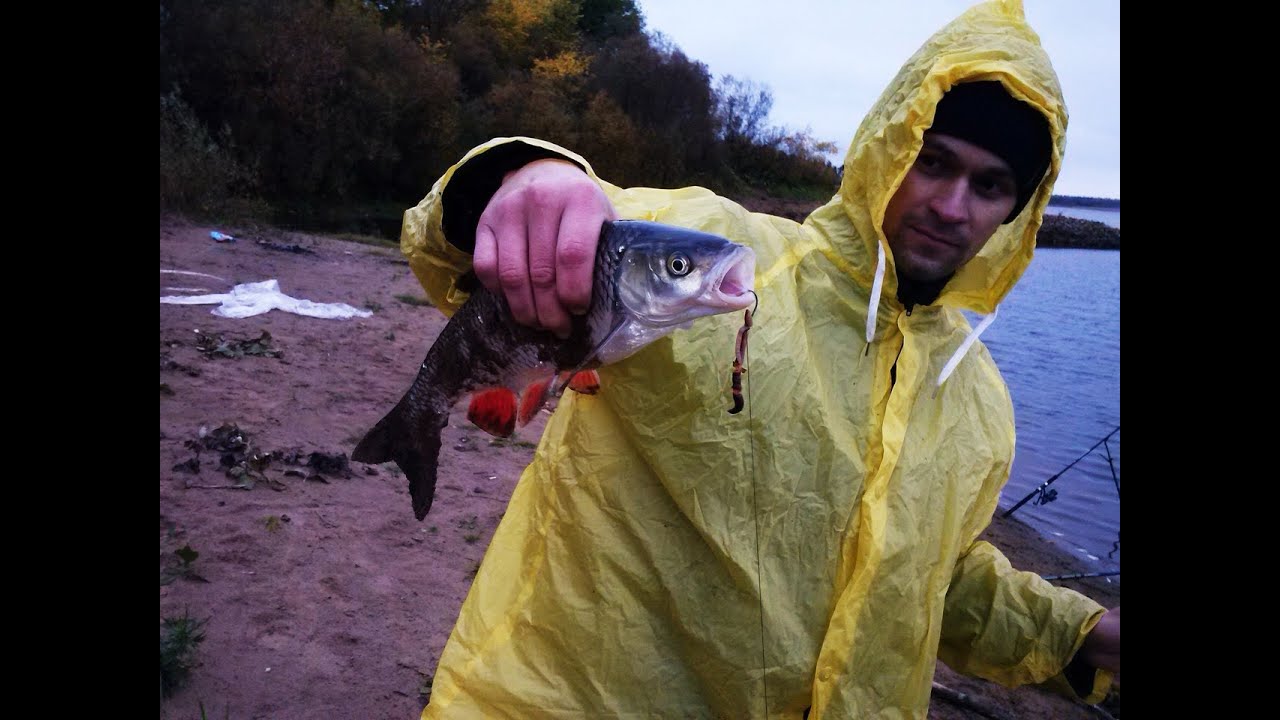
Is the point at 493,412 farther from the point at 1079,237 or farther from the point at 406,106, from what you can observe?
the point at 1079,237

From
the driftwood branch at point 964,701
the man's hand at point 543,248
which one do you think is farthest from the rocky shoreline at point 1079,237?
the man's hand at point 543,248

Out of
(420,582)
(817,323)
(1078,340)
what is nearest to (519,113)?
(1078,340)

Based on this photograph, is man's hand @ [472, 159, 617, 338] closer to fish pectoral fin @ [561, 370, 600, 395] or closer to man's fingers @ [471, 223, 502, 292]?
man's fingers @ [471, 223, 502, 292]

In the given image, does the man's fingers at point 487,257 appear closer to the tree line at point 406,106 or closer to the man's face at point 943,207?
the man's face at point 943,207

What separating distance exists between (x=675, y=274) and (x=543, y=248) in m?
0.27

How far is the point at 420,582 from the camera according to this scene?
15.8ft

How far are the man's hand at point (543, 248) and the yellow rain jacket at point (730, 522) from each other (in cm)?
26

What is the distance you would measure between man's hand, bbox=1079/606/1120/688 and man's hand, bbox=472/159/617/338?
2.05 meters

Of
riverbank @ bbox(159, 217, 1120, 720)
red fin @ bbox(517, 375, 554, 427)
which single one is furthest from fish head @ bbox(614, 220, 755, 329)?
riverbank @ bbox(159, 217, 1120, 720)

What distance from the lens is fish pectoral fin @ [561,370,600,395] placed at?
A: 1706 mm
